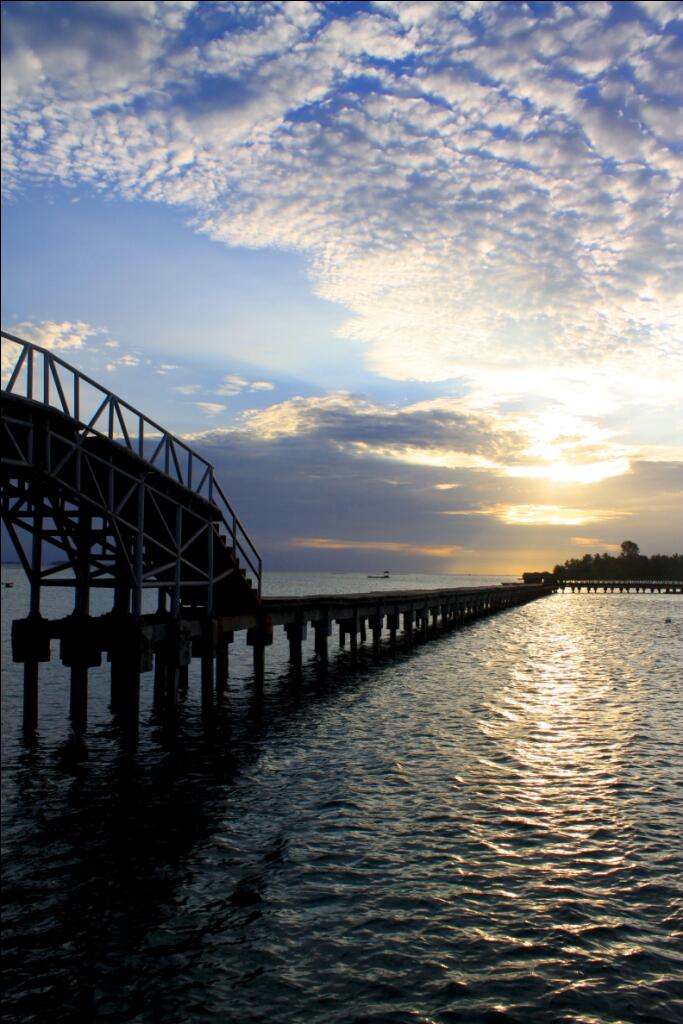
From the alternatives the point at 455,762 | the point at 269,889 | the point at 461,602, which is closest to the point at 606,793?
the point at 455,762

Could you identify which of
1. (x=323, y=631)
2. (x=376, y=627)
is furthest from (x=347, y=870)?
(x=376, y=627)

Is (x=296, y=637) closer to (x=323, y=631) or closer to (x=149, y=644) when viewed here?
(x=323, y=631)

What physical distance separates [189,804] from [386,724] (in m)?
8.67

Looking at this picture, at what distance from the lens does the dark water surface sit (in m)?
8.12

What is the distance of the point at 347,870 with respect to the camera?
11.2 m

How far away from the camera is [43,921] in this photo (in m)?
9.62

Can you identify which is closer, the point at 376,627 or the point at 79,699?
the point at 79,699

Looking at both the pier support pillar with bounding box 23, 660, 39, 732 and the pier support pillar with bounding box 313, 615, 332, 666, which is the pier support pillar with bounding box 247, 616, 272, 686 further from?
the pier support pillar with bounding box 23, 660, 39, 732

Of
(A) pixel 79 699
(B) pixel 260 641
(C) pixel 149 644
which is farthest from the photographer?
(B) pixel 260 641

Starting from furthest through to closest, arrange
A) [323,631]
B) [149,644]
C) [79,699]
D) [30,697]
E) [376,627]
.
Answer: [376,627], [323,631], [30,697], [79,699], [149,644]

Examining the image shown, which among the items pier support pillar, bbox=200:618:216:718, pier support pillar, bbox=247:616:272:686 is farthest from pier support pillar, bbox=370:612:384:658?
pier support pillar, bbox=200:618:216:718

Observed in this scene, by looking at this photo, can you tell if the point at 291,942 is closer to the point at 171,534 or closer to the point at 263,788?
the point at 263,788

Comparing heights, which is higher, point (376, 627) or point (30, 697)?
point (376, 627)

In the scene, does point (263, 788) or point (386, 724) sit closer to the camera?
point (263, 788)
